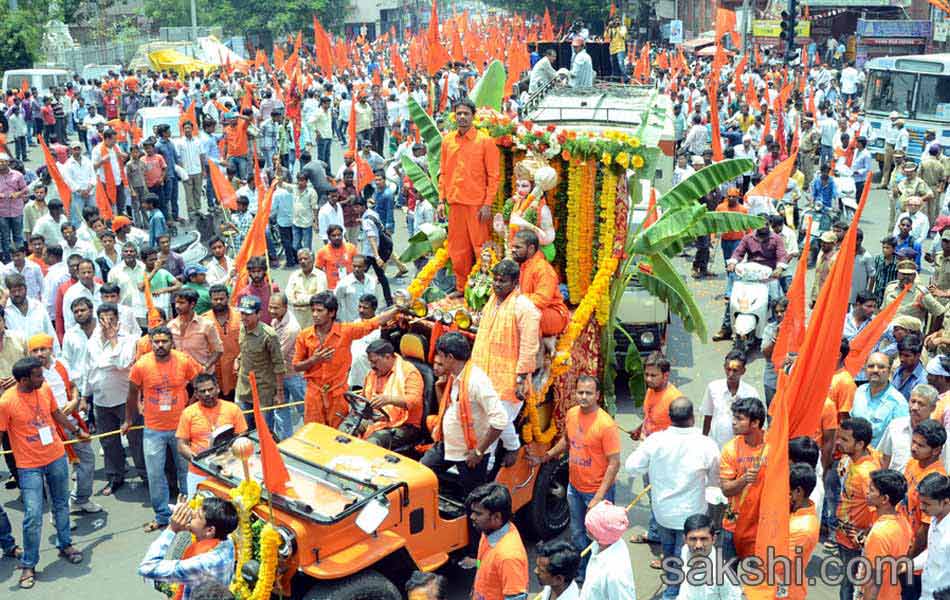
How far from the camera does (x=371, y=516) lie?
589 cm

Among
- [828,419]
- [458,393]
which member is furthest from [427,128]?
[828,419]

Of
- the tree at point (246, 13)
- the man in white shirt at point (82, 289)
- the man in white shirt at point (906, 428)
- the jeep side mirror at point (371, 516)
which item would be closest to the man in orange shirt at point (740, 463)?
the man in white shirt at point (906, 428)

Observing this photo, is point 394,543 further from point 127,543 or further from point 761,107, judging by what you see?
point 761,107

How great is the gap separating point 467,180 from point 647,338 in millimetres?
3022

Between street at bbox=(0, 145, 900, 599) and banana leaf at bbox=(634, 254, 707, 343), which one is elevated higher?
banana leaf at bbox=(634, 254, 707, 343)

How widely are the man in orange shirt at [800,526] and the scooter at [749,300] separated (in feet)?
19.7

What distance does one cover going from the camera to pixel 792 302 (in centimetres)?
767

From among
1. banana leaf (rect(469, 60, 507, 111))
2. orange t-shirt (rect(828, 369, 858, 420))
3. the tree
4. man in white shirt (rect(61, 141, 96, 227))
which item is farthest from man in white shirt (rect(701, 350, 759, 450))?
the tree

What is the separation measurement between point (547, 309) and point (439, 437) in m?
1.32

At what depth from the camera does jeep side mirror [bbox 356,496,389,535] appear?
5859 millimetres

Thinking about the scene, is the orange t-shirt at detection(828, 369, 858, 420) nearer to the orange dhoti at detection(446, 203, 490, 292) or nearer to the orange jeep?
the orange jeep

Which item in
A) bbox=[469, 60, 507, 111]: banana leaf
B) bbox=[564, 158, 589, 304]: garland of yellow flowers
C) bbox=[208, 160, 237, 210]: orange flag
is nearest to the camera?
bbox=[564, 158, 589, 304]: garland of yellow flowers

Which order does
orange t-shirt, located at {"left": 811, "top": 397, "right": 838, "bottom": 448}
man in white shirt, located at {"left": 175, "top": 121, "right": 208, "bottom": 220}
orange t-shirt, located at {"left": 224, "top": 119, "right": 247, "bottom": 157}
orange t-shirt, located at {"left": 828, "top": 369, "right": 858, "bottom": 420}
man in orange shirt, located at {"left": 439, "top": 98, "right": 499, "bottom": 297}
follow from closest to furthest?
orange t-shirt, located at {"left": 811, "top": 397, "right": 838, "bottom": 448} < orange t-shirt, located at {"left": 828, "top": 369, "right": 858, "bottom": 420} < man in orange shirt, located at {"left": 439, "top": 98, "right": 499, "bottom": 297} < man in white shirt, located at {"left": 175, "top": 121, "right": 208, "bottom": 220} < orange t-shirt, located at {"left": 224, "top": 119, "right": 247, "bottom": 157}

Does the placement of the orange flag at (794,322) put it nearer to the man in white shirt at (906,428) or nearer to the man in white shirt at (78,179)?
the man in white shirt at (906,428)
